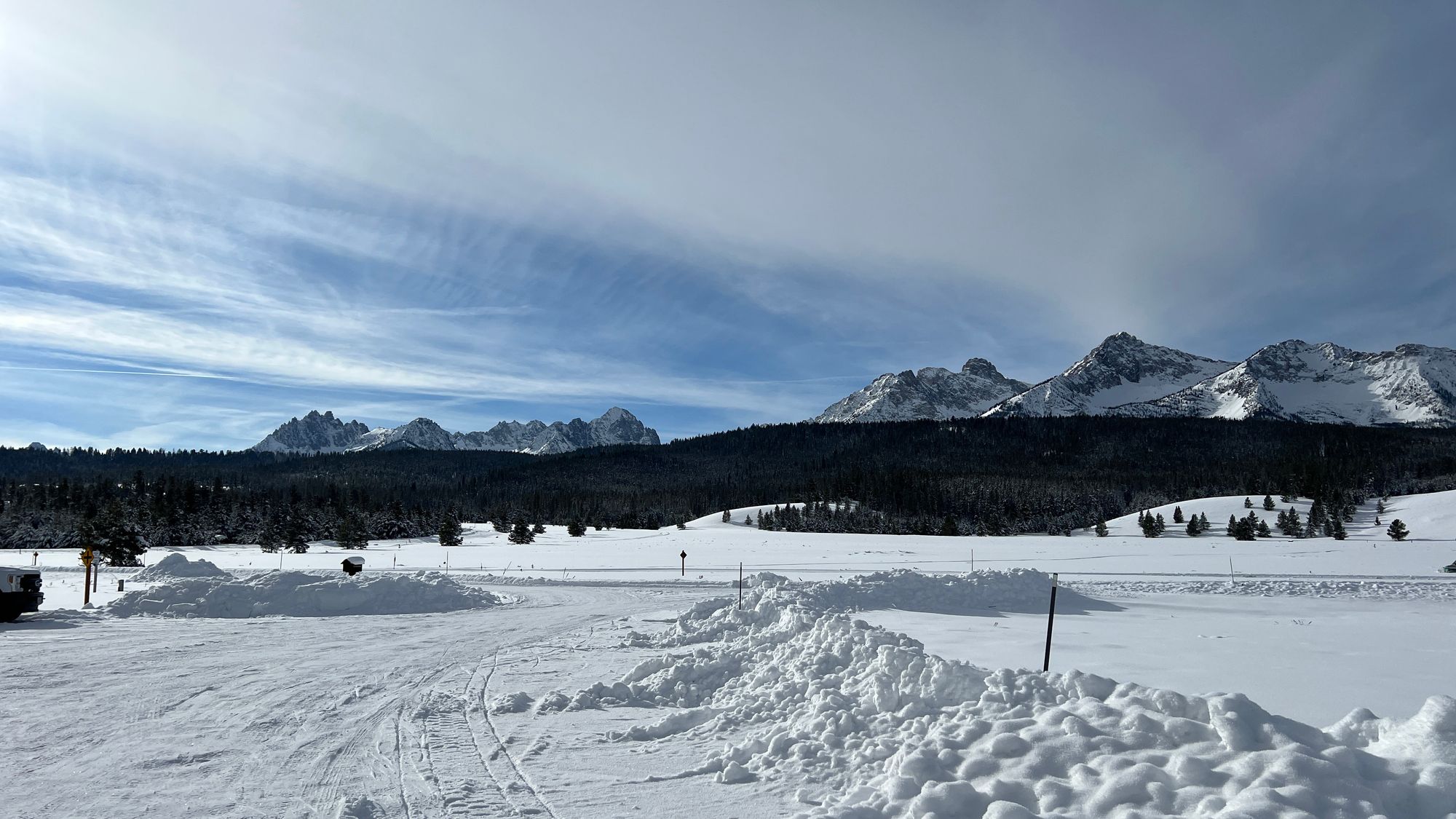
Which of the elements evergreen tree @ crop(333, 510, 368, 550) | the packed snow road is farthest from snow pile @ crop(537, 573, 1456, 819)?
evergreen tree @ crop(333, 510, 368, 550)

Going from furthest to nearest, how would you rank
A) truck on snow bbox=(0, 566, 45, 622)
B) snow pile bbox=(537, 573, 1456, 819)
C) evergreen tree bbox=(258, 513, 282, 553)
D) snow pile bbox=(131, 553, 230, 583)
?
evergreen tree bbox=(258, 513, 282, 553)
snow pile bbox=(131, 553, 230, 583)
truck on snow bbox=(0, 566, 45, 622)
snow pile bbox=(537, 573, 1456, 819)

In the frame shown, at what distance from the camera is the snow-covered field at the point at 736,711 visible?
5.18m

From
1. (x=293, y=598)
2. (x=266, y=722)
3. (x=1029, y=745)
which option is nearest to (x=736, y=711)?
(x=1029, y=745)

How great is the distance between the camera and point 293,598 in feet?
72.1

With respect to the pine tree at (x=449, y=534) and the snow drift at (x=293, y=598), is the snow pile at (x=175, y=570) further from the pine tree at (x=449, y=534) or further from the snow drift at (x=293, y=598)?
the pine tree at (x=449, y=534)

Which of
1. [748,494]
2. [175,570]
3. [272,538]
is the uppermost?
[175,570]

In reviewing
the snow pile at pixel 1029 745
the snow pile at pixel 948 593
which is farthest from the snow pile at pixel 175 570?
the snow pile at pixel 1029 745

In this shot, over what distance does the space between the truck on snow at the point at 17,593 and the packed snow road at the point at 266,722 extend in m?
2.83

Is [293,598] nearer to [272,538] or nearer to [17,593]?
[17,593]

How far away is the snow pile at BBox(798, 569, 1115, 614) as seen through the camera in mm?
19828

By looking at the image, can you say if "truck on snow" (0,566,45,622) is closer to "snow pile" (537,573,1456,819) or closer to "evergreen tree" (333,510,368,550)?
"snow pile" (537,573,1456,819)

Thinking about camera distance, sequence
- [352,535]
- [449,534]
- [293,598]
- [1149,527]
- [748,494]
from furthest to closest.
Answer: [748,494] < [1149,527] < [352,535] < [449,534] < [293,598]

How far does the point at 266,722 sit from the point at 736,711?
593 centimetres

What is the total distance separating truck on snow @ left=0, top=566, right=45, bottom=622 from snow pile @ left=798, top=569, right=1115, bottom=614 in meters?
21.4
